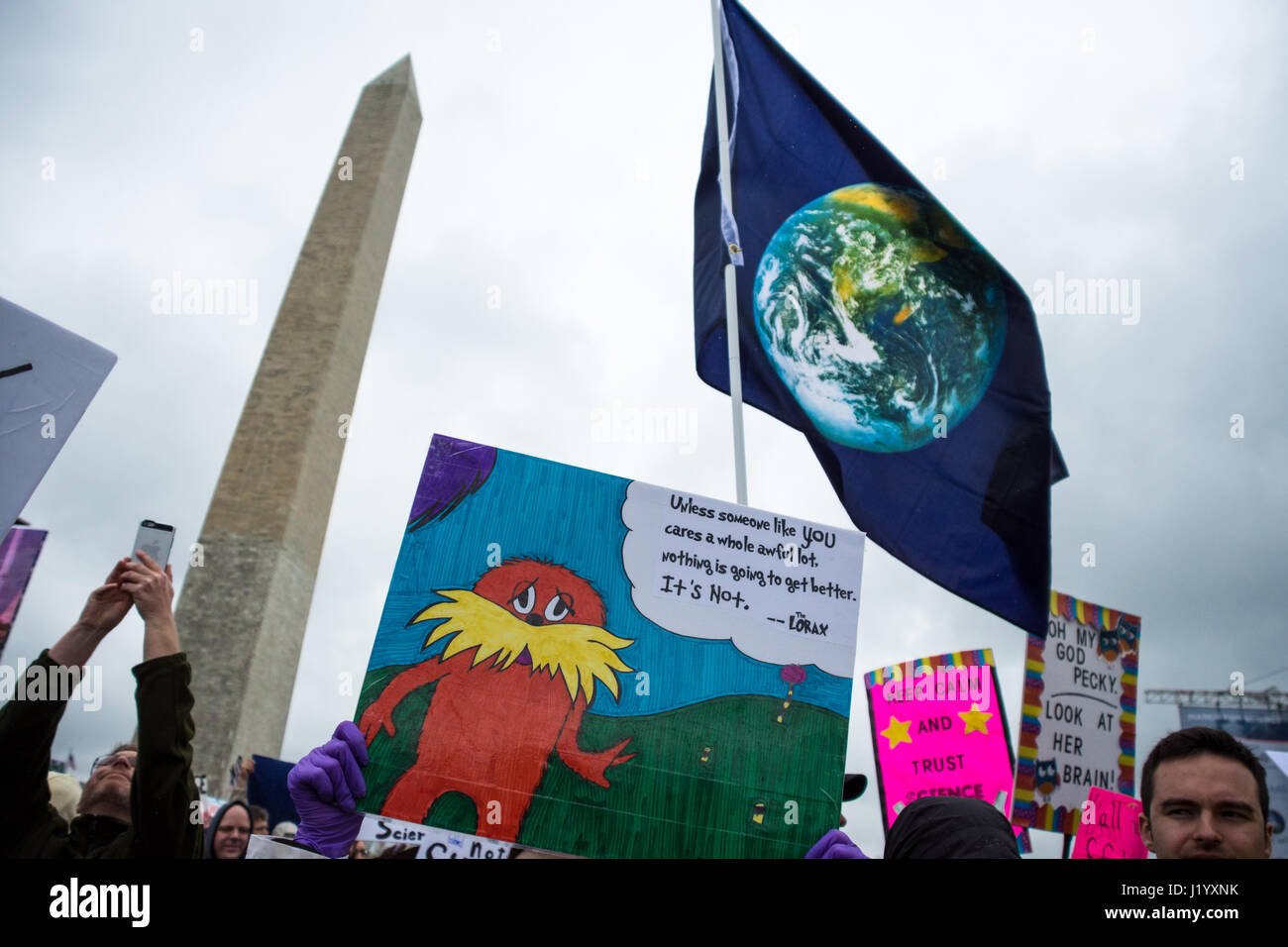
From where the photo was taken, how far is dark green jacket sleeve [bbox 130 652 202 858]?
1.65 meters

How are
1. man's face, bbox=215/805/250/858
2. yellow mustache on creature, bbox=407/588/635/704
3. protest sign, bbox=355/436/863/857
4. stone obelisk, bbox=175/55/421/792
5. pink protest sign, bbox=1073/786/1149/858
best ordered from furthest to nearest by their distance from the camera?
1. stone obelisk, bbox=175/55/421/792
2. pink protest sign, bbox=1073/786/1149/858
3. man's face, bbox=215/805/250/858
4. yellow mustache on creature, bbox=407/588/635/704
5. protest sign, bbox=355/436/863/857

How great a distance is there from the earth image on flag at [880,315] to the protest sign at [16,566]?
126 inches

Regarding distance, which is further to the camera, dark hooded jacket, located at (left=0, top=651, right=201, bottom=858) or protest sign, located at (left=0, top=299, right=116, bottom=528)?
protest sign, located at (left=0, top=299, right=116, bottom=528)

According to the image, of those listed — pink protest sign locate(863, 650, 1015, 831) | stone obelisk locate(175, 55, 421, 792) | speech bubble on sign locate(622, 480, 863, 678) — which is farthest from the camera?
stone obelisk locate(175, 55, 421, 792)

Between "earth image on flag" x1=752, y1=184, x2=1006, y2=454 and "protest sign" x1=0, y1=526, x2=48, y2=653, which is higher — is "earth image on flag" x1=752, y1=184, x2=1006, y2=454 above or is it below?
above

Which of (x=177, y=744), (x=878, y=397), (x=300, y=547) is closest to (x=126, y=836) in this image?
(x=177, y=744)

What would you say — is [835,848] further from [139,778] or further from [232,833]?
[232,833]

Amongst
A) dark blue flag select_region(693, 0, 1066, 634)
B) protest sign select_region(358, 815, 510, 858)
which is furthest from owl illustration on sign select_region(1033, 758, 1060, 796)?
protest sign select_region(358, 815, 510, 858)

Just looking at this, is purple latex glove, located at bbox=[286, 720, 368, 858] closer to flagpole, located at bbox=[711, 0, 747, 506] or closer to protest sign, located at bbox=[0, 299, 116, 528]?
protest sign, located at bbox=[0, 299, 116, 528]

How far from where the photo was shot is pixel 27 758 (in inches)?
70.2

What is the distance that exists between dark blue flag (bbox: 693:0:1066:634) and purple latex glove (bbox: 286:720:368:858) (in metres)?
2.69
